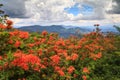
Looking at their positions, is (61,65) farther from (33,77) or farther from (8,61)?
(8,61)

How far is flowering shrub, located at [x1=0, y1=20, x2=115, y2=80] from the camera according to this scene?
11.8 m

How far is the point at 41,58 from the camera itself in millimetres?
13766

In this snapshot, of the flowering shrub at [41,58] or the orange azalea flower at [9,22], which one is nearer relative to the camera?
the flowering shrub at [41,58]

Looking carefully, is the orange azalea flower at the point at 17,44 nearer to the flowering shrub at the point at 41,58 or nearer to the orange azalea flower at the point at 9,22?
the flowering shrub at the point at 41,58

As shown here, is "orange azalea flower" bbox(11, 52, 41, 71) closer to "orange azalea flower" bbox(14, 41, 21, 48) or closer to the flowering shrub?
the flowering shrub

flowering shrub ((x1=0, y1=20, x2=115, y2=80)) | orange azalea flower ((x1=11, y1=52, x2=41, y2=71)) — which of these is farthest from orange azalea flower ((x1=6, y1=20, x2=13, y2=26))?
orange azalea flower ((x1=11, y1=52, x2=41, y2=71))

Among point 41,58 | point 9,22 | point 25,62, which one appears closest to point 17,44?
point 41,58

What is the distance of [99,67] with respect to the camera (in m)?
17.9

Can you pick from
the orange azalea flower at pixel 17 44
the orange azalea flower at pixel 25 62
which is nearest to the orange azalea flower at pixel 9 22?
the orange azalea flower at pixel 17 44

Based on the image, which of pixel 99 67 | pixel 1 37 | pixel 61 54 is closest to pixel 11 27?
pixel 1 37

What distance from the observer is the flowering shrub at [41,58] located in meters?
11.8

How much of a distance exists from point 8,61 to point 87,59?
6251 millimetres

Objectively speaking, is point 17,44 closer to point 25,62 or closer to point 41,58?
point 41,58

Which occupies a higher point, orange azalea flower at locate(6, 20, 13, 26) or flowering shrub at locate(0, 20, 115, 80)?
orange azalea flower at locate(6, 20, 13, 26)
